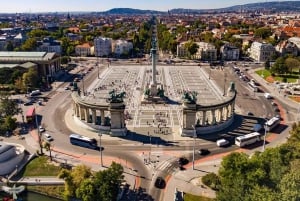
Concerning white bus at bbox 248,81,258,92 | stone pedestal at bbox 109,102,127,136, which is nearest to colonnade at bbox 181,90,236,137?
stone pedestal at bbox 109,102,127,136

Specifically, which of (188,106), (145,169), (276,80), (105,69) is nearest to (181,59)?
(105,69)

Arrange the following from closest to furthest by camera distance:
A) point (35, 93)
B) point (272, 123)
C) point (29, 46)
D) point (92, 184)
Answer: point (92, 184), point (272, 123), point (35, 93), point (29, 46)

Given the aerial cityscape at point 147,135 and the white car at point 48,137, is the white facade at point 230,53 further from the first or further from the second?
the white car at point 48,137

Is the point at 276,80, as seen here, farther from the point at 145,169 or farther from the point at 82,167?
the point at 82,167

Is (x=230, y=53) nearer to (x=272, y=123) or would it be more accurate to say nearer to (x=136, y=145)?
(x=272, y=123)

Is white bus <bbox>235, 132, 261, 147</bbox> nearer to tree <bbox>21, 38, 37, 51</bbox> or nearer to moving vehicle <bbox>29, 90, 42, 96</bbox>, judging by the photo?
moving vehicle <bbox>29, 90, 42, 96</bbox>

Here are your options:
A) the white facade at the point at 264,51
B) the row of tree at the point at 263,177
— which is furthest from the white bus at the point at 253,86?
the row of tree at the point at 263,177

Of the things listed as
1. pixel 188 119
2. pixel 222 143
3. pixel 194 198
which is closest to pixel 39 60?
pixel 188 119
